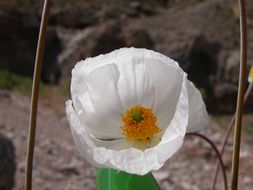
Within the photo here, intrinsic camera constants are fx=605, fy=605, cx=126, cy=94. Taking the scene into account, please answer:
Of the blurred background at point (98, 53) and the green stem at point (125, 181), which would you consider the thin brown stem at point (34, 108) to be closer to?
the green stem at point (125, 181)

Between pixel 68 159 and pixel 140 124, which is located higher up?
pixel 140 124

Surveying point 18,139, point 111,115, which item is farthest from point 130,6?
point 111,115

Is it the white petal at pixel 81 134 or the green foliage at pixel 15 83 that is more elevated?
the white petal at pixel 81 134

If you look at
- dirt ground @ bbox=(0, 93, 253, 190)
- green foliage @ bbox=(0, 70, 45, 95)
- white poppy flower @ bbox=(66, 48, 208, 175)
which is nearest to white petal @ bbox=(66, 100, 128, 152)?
white poppy flower @ bbox=(66, 48, 208, 175)

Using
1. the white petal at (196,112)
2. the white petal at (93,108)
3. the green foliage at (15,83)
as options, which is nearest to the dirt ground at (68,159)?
the green foliage at (15,83)

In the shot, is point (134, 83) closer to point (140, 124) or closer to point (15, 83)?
point (140, 124)

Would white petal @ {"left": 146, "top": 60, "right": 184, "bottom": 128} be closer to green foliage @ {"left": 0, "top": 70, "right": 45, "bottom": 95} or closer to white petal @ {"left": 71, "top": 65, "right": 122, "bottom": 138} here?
white petal @ {"left": 71, "top": 65, "right": 122, "bottom": 138}

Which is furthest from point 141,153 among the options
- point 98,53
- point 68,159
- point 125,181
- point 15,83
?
point 15,83
